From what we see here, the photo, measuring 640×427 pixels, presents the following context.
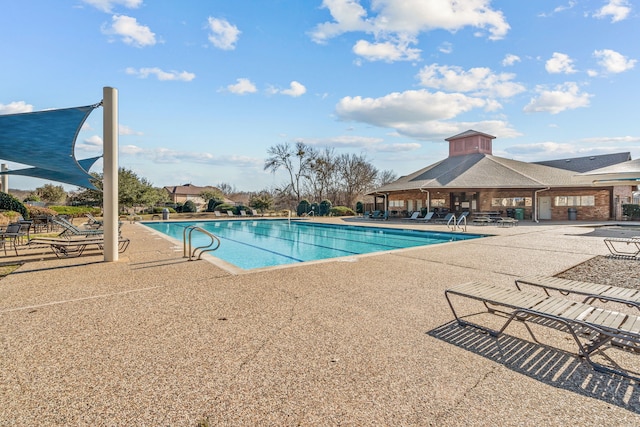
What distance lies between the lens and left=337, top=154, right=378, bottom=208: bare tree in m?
40.4

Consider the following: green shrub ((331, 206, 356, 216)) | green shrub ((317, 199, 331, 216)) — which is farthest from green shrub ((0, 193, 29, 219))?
green shrub ((331, 206, 356, 216))

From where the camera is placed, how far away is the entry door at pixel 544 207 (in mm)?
22578

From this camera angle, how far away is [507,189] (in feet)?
74.2

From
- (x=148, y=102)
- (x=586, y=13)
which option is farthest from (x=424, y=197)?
(x=148, y=102)

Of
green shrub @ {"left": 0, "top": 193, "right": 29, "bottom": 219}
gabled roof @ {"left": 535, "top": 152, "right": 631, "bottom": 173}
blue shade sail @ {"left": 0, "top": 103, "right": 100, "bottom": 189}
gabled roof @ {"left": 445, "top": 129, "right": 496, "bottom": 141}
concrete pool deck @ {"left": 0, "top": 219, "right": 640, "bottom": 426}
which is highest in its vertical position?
gabled roof @ {"left": 445, "top": 129, "right": 496, "bottom": 141}

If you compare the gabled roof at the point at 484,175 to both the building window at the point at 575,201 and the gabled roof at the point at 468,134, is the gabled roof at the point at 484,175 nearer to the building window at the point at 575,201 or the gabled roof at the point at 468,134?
the building window at the point at 575,201

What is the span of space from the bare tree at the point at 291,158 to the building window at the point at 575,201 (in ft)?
82.2

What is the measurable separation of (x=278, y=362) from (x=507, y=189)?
24410 millimetres

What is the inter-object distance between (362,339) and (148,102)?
11364mm

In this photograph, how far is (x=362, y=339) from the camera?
3033 mm

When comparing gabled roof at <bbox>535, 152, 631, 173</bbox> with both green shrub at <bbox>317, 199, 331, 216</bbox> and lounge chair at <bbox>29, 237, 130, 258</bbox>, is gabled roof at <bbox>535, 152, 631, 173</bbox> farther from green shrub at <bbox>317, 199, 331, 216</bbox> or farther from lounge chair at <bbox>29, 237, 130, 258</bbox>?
lounge chair at <bbox>29, 237, 130, 258</bbox>

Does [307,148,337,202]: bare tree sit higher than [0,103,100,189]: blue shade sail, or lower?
higher

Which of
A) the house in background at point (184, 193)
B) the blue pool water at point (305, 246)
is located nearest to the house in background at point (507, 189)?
the blue pool water at point (305, 246)

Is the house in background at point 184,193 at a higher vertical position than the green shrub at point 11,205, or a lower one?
higher
